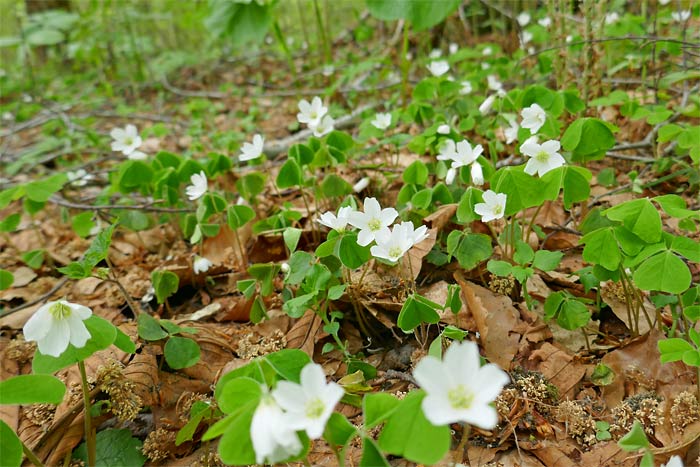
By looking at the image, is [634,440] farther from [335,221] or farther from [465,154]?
[465,154]

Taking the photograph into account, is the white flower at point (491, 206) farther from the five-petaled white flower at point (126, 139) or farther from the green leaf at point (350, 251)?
the five-petaled white flower at point (126, 139)

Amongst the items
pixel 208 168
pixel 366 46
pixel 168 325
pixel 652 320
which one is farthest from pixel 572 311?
pixel 366 46

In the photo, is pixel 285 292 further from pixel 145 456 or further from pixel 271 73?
pixel 271 73

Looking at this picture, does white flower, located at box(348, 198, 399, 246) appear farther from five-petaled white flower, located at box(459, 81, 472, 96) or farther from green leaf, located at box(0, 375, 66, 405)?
five-petaled white flower, located at box(459, 81, 472, 96)

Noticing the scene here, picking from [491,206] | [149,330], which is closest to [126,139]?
[149,330]

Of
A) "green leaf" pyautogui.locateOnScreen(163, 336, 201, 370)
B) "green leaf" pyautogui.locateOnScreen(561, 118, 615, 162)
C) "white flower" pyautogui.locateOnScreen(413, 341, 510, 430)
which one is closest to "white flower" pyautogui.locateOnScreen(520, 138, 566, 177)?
"green leaf" pyautogui.locateOnScreen(561, 118, 615, 162)
